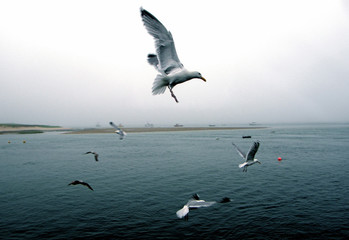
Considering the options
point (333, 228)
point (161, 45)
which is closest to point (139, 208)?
point (333, 228)

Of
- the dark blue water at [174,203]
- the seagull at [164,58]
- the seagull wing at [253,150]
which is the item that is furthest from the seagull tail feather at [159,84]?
the dark blue water at [174,203]

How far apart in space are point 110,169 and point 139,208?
15.6 m

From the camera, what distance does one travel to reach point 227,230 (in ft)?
43.4

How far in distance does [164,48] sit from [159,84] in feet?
2.56

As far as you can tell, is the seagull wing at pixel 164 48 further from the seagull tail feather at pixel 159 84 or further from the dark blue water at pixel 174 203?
the dark blue water at pixel 174 203

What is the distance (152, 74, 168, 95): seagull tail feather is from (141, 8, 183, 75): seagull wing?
0.63 ft

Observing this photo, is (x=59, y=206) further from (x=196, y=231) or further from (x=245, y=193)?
(x=245, y=193)

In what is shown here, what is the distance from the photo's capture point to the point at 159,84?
5176 mm

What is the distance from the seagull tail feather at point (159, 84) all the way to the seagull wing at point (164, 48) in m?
0.19

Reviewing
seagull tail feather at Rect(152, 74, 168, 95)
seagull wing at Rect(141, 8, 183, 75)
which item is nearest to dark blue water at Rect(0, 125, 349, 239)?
seagull tail feather at Rect(152, 74, 168, 95)

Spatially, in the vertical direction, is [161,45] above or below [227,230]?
above

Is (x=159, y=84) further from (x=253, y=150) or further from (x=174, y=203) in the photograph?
(x=174, y=203)

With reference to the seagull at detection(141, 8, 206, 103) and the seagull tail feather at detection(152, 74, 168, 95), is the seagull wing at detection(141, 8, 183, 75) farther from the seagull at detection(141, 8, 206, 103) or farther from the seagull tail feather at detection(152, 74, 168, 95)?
the seagull tail feather at detection(152, 74, 168, 95)

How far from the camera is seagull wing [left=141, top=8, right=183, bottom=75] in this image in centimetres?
496
